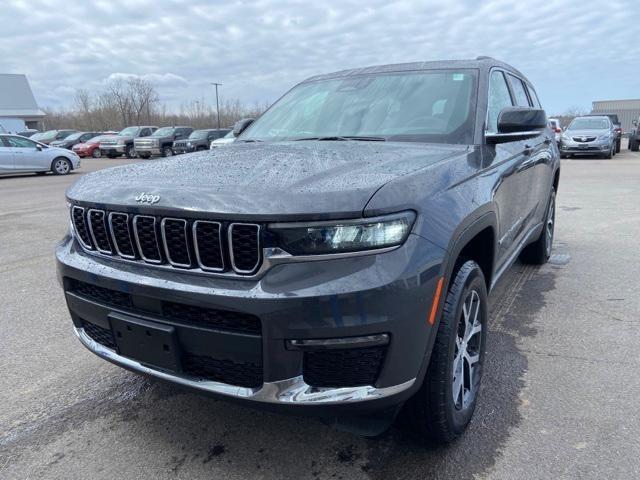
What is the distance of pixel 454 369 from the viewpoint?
90.8 inches

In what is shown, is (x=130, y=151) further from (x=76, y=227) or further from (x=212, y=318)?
(x=212, y=318)

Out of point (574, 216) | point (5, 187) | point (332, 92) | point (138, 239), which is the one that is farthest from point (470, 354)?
point (5, 187)

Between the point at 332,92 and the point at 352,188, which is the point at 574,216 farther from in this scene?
the point at 352,188

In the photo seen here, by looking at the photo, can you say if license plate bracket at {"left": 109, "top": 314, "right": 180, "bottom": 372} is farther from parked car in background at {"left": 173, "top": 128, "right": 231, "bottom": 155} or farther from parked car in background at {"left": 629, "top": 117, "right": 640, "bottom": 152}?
parked car in background at {"left": 629, "top": 117, "right": 640, "bottom": 152}

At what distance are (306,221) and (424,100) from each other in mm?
1741

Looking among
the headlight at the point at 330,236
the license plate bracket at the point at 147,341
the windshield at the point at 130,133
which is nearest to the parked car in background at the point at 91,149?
the windshield at the point at 130,133

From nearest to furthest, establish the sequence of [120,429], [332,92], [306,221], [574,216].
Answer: [306,221] < [120,429] < [332,92] < [574,216]

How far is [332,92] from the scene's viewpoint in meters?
3.66

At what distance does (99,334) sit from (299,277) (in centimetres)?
119

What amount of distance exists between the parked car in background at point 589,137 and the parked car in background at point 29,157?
60.8 feet

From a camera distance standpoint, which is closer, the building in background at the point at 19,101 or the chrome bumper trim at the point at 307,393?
the chrome bumper trim at the point at 307,393

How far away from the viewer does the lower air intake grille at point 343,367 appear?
6.02 feet

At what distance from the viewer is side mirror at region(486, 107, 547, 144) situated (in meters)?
2.82

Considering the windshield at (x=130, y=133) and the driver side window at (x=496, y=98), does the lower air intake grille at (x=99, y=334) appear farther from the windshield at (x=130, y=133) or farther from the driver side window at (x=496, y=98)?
the windshield at (x=130, y=133)
